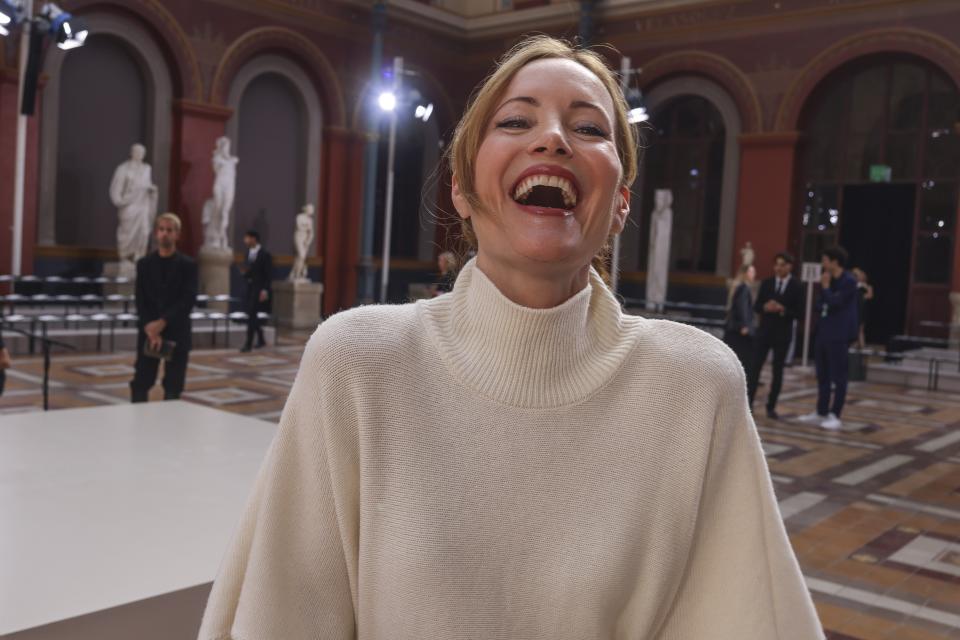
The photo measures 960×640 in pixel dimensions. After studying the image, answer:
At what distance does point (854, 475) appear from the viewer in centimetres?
718

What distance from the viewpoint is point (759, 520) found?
1333 millimetres

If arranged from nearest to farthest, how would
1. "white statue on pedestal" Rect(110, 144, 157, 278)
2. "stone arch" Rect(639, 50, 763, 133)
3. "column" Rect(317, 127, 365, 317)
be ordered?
"white statue on pedestal" Rect(110, 144, 157, 278) → "stone arch" Rect(639, 50, 763, 133) → "column" Rect(317, 127, 365, 317)

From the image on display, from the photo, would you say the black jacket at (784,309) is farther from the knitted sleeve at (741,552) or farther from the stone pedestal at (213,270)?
the stone pedestal at (213,270)

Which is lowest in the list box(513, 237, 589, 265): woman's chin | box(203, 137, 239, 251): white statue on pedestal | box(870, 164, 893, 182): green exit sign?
box(513, 237, 589, 265): woman's chin

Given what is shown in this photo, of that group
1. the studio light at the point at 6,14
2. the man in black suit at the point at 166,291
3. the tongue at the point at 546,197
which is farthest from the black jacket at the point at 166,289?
the tongue at the point at 546,197

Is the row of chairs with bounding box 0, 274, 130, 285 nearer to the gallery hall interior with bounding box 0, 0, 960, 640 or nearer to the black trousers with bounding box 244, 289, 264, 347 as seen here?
the gallery hall interior with bounding box 0, 0, 960, 640

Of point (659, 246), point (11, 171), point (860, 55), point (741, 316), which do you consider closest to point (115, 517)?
point (741, 316)

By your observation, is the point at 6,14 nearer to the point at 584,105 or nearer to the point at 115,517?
the point at 115,517

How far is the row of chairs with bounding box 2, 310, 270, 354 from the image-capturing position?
38.2 ft

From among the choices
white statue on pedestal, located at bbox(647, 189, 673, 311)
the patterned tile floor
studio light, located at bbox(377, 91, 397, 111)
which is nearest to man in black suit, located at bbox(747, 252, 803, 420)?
the patterned tile floor

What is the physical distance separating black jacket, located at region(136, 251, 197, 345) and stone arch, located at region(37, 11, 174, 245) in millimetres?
9355

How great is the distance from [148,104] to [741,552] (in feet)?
54.4

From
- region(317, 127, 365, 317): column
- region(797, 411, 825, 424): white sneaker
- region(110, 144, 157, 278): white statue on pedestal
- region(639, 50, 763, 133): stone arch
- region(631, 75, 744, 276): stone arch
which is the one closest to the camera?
region(797, 411, 825, 424): white sneaker

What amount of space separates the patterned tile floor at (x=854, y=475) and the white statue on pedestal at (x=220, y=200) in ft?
11.0
